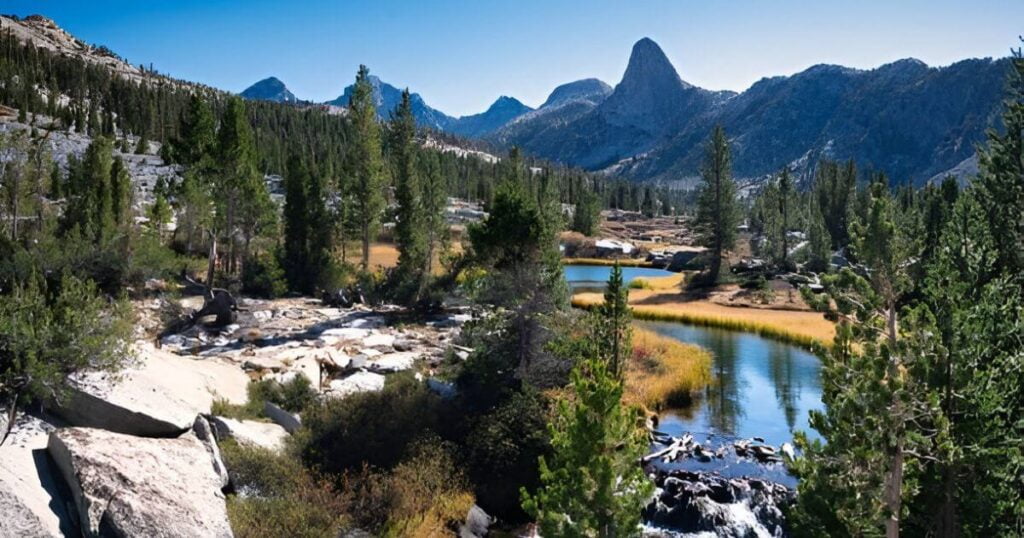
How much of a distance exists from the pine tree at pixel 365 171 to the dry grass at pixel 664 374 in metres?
24.3

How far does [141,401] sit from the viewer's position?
678 inches

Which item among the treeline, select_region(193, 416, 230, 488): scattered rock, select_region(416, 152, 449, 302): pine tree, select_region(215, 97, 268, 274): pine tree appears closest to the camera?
Answer: the treeline

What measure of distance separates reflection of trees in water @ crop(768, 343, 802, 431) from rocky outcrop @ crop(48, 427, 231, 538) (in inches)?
887

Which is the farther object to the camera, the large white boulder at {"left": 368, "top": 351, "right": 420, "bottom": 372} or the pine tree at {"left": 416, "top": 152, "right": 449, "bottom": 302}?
the pine tree at {"left": 416, "top": 152, "right": 449, "bottom": 302}

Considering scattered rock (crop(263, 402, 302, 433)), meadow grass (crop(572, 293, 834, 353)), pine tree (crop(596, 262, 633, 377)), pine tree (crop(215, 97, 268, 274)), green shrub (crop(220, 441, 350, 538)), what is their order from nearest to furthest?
green shrub (crop(220, 441, 350, 538)), scattered rock (crop(263, 402, 302, 433)), pine tree (crop(596, 262, 633, 377)), pine tree (crop(215, 97, 268, 274)), meadow grass (crop(572, 293, 834, 353))

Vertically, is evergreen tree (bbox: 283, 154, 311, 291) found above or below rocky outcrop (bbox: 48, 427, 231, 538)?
above

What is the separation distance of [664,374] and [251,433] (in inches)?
788

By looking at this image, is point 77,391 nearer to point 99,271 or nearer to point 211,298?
Result: point 211,298

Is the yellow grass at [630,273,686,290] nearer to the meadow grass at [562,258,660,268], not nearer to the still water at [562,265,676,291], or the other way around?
the still water at [562,265,676,291]

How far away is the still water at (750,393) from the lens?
27.0 metres

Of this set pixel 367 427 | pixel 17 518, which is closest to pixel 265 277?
pixel 367 427

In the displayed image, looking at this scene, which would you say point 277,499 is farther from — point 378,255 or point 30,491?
point 378,255

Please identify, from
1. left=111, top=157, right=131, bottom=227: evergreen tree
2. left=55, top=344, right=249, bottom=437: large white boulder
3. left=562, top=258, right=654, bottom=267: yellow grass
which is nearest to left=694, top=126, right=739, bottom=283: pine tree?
left=562, top=258, right=654, bottom=267: yellow grass

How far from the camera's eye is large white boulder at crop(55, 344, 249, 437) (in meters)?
16.5
